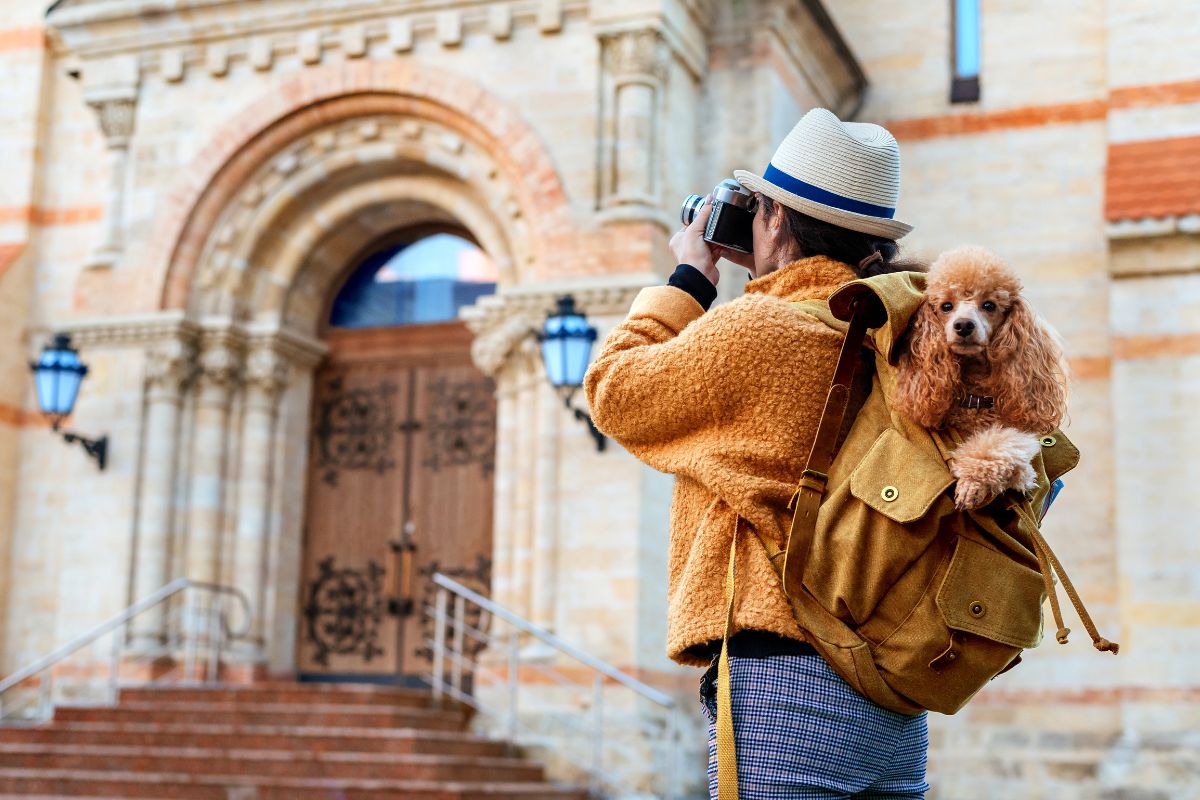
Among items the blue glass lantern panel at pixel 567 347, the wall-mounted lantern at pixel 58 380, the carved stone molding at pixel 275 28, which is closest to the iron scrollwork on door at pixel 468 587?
the blue glass lantern panel at pixel 567 347

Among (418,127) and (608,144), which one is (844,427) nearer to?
(608,144)

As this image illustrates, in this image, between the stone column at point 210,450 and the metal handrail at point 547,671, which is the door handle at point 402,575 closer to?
the metal handrail at point 547,671

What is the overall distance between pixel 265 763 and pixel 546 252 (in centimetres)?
388

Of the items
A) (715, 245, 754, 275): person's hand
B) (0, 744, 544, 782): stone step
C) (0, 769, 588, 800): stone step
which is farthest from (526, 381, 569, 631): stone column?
(715, 245, 754, 275): person's hand

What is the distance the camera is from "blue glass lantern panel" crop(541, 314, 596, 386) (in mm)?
9867

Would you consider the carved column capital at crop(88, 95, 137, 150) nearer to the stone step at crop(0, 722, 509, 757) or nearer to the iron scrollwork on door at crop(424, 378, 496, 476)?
the iron scrollwork on door at crop(424, 378, 496, 476)

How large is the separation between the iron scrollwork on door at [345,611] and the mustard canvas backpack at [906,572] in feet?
31.6

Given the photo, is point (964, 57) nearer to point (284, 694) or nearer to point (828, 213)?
point (284, 694)

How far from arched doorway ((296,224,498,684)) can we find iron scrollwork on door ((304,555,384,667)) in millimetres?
11

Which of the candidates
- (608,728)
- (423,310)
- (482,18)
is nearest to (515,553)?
(608,728)

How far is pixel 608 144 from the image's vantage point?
34.5 ft

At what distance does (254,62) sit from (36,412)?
3.49 metres

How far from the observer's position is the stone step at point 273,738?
9.14 meters

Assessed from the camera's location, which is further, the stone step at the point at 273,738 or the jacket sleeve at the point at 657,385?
the stone step at the point at 273,738
